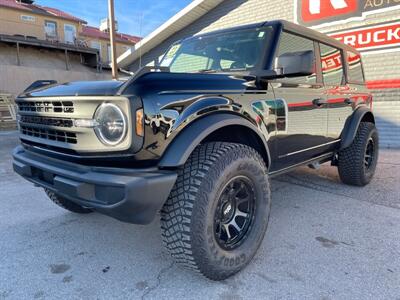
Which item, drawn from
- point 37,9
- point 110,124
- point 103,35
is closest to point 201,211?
point 110,124

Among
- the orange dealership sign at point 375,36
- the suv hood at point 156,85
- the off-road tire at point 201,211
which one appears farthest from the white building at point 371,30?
the off-road tire at point 201,211

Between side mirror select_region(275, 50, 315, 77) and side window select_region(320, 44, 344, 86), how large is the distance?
117 centimetres

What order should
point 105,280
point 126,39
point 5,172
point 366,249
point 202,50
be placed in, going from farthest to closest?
1. point 126,39
2. point 5,172
3. point 202,50
4. point 366,249
5. point 105,280

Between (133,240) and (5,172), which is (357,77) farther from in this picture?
(5,172)

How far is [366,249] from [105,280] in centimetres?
204

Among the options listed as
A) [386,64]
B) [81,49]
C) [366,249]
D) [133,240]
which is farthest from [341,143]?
[81,49]

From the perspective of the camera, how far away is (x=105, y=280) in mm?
2141

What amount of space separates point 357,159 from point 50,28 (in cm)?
2827

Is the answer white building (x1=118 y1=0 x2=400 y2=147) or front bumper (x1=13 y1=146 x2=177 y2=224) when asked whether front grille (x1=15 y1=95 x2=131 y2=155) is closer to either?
front bumper (x1=13 y1=146 x2=177 y2=224)

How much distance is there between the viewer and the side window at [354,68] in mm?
4059

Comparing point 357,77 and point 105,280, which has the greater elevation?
point 357,77

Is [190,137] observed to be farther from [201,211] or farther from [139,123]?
[201,211]

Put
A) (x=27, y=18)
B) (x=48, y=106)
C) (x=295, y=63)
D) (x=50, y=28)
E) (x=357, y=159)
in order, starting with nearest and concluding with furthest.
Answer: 1. (x=48, y=106)
2. (x=295, y=63)
3. (x=357, y=159)
4. (x=27, y=18)
5. (x=50, y=28)

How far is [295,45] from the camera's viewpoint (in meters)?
2.95
